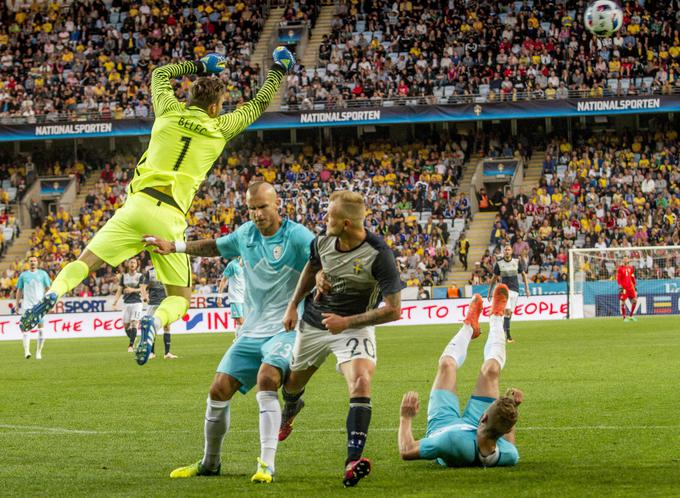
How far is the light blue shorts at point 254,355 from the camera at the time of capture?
8.53 m

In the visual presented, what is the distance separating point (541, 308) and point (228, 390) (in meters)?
29.2

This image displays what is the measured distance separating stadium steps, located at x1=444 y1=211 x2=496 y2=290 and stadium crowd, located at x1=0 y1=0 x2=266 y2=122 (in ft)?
37.7

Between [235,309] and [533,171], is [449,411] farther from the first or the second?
[533,171]

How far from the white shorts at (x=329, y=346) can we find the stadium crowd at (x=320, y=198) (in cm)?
3079

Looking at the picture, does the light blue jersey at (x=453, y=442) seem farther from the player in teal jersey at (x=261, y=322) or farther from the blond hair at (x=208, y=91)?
the blond hair at (x=208, y=91)

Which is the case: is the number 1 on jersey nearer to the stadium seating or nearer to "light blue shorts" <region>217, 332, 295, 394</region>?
"light blue shorts" <region>217, 332, 295, 394</region>

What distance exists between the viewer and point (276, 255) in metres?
8.73

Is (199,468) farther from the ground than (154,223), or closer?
closer

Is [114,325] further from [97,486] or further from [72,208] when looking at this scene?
[97,486]

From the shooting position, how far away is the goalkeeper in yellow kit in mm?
9836

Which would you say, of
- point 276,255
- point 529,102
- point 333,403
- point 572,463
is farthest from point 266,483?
point 529,102

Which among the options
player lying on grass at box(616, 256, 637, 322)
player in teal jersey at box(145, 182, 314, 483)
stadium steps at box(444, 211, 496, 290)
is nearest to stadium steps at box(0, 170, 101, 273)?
stadium steps at box(444, 211, 496, 290)

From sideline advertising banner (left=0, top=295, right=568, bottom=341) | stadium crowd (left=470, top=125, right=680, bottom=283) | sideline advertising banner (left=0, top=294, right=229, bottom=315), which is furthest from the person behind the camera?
stadium crowd (left=470, top=125, right=680, bottom=283)

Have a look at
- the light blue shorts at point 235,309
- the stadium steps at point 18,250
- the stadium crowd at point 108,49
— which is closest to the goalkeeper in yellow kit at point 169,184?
the light blue shorts at point 235,309
